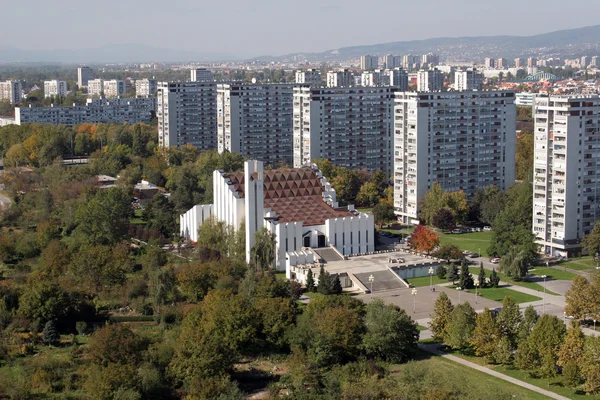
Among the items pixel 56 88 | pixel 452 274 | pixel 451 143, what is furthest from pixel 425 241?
pixel 56 88

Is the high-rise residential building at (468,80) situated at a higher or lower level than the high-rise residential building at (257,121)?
higher

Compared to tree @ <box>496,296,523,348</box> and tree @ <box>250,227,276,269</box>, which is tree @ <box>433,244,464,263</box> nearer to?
tree @ <box>250,227,276,269</box>

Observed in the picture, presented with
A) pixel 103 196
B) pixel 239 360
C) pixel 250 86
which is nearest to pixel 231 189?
pixel 103 196

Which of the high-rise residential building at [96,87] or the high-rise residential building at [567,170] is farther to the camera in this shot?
the high-rise residential building at [96,87]

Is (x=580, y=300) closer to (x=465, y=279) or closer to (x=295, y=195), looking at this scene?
(x=465, y=279)

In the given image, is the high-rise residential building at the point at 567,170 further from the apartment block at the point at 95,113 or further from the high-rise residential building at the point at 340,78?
the apartment block at the point at 95,113

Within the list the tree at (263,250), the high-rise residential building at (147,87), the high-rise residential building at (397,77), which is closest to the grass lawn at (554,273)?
the tree at (263,250)
